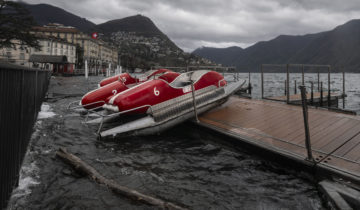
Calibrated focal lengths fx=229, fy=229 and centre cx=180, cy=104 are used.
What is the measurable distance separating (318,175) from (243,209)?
6.69ft

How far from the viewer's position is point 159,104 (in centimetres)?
848

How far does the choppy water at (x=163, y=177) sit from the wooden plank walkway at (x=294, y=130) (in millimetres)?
570

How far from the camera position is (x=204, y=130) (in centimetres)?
862

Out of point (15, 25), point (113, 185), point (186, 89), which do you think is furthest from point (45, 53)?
point (113, 185)

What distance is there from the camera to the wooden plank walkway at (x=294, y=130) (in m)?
5.34

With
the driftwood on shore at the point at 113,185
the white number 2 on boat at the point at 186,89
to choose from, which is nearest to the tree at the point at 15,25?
the white number 2 on boat at the point at 186,89

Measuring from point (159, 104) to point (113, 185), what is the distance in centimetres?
431

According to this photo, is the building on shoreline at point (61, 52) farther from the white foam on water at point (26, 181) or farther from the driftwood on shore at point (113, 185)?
the driftwood on shore at point (113, 185)

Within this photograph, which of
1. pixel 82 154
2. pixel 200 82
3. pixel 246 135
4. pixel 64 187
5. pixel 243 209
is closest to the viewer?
pixel 243 209

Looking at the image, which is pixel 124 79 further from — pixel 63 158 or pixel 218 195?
pixel 218 195

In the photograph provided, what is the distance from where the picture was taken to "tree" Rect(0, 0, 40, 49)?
3724cm

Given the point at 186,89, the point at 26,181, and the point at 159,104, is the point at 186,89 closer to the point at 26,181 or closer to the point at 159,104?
the point at 159,104

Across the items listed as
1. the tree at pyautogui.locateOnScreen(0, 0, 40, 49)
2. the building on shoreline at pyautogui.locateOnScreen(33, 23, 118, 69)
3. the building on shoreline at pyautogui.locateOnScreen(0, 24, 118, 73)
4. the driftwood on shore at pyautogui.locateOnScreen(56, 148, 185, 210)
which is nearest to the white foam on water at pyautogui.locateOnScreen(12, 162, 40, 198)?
the driftwood on shore at pyautogui.locateOnScreen(56, 148, 185, 210)

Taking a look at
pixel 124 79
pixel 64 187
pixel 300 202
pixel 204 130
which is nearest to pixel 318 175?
pixel 300 202
